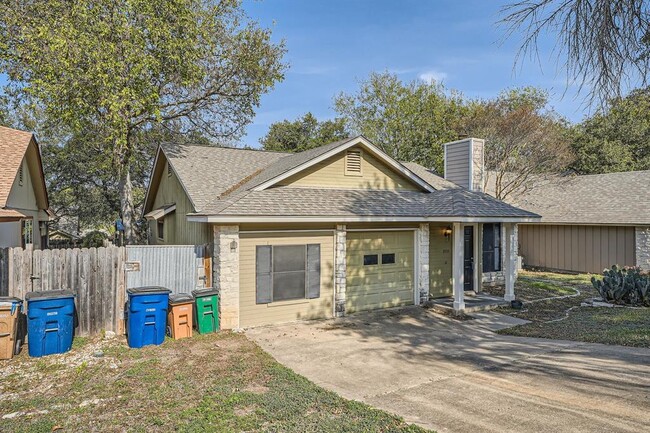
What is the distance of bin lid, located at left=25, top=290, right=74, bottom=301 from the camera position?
23.3ft

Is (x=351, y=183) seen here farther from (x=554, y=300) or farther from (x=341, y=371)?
(x=554, y=300)

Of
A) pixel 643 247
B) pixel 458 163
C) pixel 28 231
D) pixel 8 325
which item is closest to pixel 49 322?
pixel 8 325

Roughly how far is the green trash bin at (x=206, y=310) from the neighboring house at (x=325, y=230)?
22 centimetres

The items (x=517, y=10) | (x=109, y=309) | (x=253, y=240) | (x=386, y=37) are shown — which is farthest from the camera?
(x=386, y=37)

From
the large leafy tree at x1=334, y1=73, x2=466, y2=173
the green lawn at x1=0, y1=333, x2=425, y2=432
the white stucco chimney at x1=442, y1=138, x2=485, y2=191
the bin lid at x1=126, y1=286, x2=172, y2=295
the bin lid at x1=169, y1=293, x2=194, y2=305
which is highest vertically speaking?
the large leafy tree at x1=334, y1=73, x2=466, y2=173

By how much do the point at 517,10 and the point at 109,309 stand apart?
8.87 metres

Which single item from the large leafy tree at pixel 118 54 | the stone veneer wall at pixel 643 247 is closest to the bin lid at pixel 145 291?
the large leafy tree at pixel 118 54

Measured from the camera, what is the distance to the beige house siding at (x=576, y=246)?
56.7ft

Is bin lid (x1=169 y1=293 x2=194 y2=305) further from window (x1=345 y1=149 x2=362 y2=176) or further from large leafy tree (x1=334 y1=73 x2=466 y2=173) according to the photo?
large leafy tree (x1=334 y1=73 x2=466 y2=173)

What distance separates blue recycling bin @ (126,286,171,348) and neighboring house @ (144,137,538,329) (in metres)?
1.37

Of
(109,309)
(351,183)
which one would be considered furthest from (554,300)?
(109,309)

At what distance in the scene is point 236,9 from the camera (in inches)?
652

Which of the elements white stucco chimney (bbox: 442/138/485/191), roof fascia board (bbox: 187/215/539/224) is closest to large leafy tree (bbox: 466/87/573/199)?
white stucco chimney (bbox: 442/138/485/191)

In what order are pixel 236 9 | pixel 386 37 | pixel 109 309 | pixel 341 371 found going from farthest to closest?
pixel 236 9 → pixel 386 37 → pixel 109 309 → pixel 341 371
